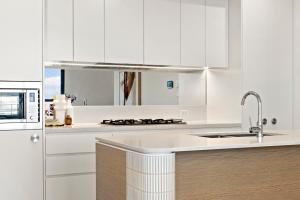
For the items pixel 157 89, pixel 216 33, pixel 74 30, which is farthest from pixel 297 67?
pixel 74 30

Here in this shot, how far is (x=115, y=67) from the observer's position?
4.64m

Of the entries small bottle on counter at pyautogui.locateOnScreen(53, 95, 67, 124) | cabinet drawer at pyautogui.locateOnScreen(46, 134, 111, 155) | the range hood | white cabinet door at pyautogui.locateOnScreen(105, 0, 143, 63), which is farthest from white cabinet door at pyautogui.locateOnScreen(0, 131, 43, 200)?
white cabinet door at pyautogui.locateOnScreen(105, 0, 143, 63)

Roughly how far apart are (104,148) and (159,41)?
2.01m

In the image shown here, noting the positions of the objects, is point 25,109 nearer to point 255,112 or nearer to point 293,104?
point 255,112

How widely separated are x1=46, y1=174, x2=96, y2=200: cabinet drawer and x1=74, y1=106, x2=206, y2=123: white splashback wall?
840 millimetres

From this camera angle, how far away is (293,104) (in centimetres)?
493

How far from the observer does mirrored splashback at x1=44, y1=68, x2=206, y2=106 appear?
173 inches

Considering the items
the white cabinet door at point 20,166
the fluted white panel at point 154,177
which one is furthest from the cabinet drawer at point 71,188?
the fluted white panel at point 154,177

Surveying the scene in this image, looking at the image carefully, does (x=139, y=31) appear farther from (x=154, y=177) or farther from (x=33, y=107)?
(x=154, y=177)

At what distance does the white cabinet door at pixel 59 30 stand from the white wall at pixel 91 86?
1.25ft

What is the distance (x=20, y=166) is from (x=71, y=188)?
1.80 ft

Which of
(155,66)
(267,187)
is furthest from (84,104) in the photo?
(267,187)

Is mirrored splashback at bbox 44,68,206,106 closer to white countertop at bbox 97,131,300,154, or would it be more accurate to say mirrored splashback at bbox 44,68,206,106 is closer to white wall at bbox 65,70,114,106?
white wall at bbox 65,70,114,106

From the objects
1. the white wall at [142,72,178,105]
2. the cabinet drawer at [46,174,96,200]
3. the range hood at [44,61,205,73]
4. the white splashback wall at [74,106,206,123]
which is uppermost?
the range hood at [44,61,205,73]
